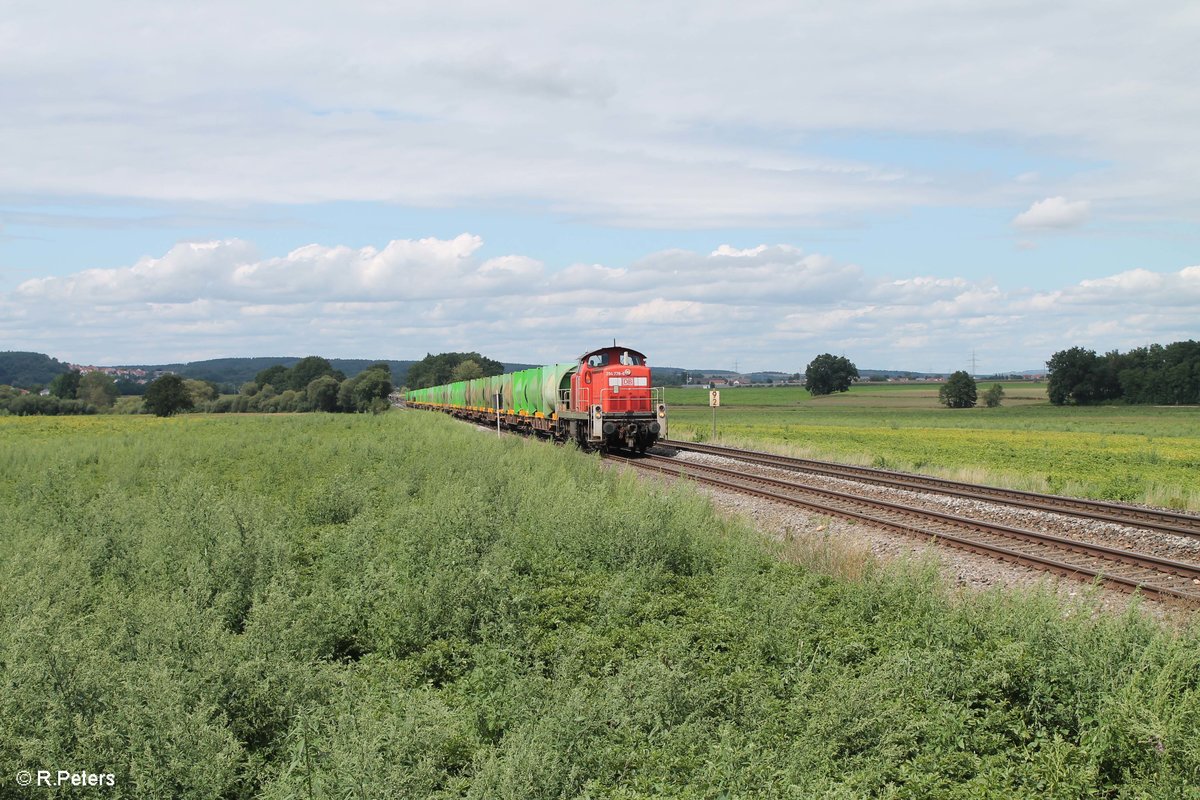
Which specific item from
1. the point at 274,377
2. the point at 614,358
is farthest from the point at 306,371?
the point at 614,358

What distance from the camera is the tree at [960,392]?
11638cm

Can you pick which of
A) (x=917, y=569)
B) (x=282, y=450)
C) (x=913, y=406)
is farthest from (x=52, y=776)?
(x=913, y=406)

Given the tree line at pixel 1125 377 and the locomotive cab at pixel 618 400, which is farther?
the tree line at pixel 1125 377

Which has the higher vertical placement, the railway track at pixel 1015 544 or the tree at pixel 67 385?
the tree at pixel 67 385

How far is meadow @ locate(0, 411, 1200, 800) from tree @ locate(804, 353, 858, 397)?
467 ft

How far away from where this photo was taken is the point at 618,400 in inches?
1107

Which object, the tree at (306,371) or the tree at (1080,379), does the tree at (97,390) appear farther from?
the tree at (1080,379)

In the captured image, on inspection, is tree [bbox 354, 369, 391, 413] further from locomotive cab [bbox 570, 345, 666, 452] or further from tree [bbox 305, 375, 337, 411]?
locomotive cab [bbox 570, 345, 666, 452]

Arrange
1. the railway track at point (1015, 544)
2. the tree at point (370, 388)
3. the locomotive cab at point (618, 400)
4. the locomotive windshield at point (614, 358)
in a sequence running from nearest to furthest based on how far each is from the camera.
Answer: the railway track at point (1015, 544) → the locomotive cab at point (618, 400) → the locomotive windshield at point (614, 358) → the tree at point (370, 388)

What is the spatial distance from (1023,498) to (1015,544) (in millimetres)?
5980

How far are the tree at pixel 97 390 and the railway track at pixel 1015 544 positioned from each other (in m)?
103

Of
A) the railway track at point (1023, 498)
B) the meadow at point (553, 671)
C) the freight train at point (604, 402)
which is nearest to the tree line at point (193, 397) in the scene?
the freight train at point (604, 402)

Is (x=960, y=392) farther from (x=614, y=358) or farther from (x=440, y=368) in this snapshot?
(x=614, y=358)

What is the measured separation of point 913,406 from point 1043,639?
114m
